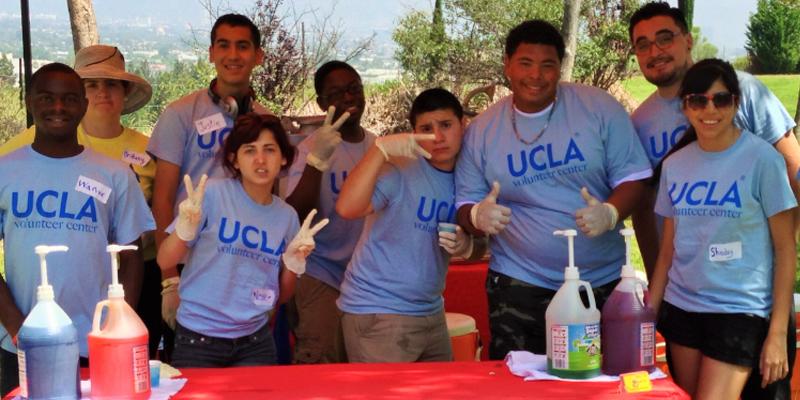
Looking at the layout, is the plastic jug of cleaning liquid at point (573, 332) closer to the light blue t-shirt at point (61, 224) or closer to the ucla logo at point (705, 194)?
the ucla logo at point (705, 194)

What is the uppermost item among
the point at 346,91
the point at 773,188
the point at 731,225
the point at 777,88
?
the point at 777,88

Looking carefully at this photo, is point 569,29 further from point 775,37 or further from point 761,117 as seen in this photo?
point 761,117

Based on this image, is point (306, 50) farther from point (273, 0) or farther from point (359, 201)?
point (359, 201)

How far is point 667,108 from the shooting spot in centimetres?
333

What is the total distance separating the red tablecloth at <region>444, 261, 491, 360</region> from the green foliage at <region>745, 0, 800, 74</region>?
12577 millimetres

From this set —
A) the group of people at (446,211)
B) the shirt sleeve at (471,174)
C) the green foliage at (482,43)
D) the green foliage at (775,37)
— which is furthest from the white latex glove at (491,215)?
the green foliage at (775,37)

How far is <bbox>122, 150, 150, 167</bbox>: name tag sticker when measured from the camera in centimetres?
373

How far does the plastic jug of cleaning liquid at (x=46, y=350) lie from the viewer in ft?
7.00

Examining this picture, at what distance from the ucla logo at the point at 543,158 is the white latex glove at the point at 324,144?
661 mm

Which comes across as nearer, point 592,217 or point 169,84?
point 592,217

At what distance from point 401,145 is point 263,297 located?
0.63 metres

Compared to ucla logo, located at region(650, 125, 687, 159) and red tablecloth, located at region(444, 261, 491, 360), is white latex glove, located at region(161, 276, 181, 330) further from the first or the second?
red tablecloth, located at region(444, 261, 491, 360)

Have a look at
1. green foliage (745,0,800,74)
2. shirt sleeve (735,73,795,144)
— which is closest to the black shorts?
shirt sleeve (735,73,795,144)

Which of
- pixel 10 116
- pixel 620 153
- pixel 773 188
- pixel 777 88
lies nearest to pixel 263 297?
pixel 620 153
